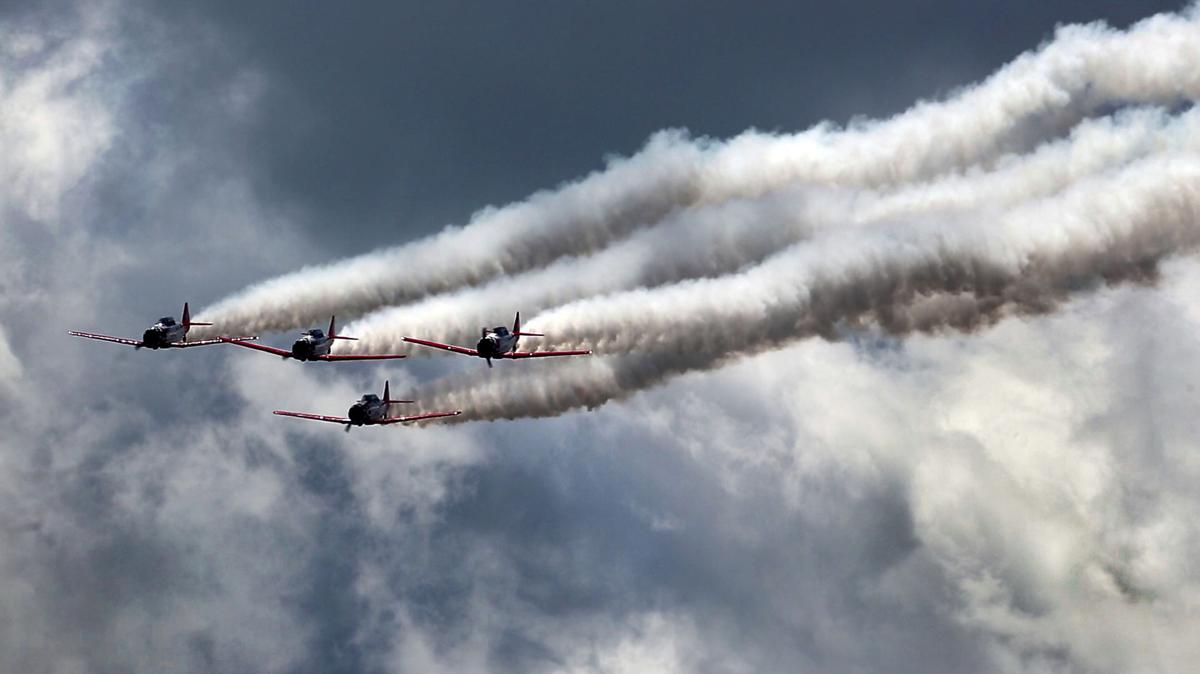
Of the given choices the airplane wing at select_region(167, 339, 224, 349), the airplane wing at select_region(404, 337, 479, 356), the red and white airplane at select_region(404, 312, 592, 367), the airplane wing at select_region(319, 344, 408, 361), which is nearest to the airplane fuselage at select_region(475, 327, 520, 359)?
the red and white airplane at select_region(404, 312, 592, 367)

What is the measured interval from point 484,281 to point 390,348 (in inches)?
370

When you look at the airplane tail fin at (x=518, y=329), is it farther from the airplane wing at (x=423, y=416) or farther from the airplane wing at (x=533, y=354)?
the airplane wing at (x=423, y=416)

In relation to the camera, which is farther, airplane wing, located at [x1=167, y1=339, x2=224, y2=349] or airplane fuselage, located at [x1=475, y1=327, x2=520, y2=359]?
airplane wing, located at [x1=167, y1=339, x2=224, y2=349]

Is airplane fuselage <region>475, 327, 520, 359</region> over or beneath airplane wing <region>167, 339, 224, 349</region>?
beneath

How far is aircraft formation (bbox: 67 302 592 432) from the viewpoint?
10650 centimetres

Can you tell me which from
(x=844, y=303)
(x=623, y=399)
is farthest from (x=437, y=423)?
(x=844, y=303)

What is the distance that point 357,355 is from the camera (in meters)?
116

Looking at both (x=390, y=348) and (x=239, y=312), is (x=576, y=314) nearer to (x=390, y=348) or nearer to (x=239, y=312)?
(x=390, y=348)

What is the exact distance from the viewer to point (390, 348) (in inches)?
4520

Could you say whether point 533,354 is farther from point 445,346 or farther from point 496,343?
point 445,346

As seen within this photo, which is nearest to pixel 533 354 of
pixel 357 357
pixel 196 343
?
pixel 357 357

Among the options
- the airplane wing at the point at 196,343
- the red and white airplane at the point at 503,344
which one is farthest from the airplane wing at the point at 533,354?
the airplane wing at the point at 196,343

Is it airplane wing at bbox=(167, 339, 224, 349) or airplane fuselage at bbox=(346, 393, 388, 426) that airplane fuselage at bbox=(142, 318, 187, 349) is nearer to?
airplane wing at bbox=(167, 339, 224, 349)

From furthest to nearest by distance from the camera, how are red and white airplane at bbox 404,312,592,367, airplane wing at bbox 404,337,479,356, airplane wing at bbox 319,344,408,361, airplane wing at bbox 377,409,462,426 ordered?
airplane wing at bbox 319,344,408,361, airplane wing at bbox 377,409,462,426, airplane wing at bbox 404,337,479,356, red and white airplane at bbox 404,312,592,367
